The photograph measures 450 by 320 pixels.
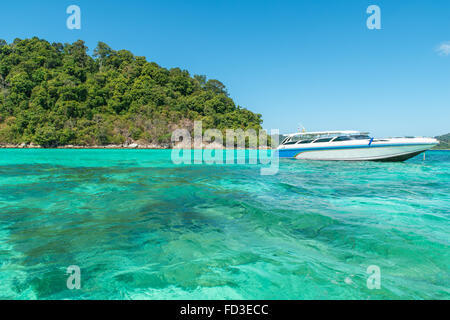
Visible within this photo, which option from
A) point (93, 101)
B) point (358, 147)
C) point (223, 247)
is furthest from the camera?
point (93, 101)

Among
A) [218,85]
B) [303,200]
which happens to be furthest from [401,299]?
[218,85]

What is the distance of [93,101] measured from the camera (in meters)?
70.9

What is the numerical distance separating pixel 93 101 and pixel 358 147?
242 feet

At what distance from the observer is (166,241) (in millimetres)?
3936

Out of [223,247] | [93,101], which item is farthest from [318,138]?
[93,101]

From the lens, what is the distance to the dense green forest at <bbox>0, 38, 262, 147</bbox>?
6147 cm

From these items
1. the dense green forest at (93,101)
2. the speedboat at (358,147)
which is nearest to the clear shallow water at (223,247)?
the speedboat at (358,147)

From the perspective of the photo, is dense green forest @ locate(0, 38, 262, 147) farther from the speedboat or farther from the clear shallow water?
the clear shallow water

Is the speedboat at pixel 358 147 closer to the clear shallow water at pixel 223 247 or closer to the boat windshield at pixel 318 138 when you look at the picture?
the boat windshield at pixel 318 138

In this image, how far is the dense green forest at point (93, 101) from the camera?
61469 millimetres

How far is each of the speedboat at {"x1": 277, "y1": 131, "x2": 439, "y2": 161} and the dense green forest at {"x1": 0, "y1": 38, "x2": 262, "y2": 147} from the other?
55.1 m

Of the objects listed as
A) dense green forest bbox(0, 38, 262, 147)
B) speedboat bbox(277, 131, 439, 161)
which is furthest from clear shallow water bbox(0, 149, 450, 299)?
dense green forest bbox(0, 38, 262, 147)

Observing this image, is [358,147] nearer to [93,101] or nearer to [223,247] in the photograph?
[223,247]
